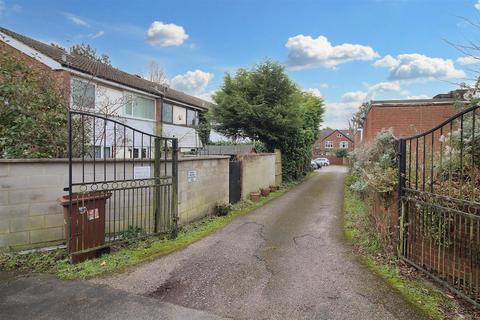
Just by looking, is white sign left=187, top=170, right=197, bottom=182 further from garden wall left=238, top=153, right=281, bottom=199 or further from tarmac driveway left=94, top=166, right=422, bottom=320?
garden wall left=238, top=153, right=281, bottom=199

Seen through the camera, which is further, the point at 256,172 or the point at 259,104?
the point at 259,104

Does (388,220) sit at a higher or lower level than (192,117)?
lower

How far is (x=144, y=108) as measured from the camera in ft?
65.5

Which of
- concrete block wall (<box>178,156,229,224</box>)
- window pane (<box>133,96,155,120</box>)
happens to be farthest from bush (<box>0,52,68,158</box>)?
window pane (<box>133,96,155,120</box>)

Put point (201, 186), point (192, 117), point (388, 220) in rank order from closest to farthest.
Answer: point (388, 220), point (201, 186), point (192, 117)

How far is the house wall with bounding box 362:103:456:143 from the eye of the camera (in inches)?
539

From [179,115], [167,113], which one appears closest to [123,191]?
Result: [167,113]

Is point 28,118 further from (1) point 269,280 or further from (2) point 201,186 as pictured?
(1) point 269,280

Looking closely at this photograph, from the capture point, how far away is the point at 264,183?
14.0m

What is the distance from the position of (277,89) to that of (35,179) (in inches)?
496

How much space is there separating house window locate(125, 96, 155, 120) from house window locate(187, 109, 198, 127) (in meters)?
5.00

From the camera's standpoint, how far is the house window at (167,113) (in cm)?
2203

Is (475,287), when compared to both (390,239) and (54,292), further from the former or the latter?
(54,292)

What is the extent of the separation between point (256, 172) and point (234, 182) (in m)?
2.27
